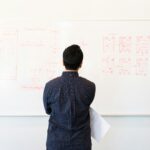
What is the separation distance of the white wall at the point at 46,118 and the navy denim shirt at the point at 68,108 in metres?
0.83

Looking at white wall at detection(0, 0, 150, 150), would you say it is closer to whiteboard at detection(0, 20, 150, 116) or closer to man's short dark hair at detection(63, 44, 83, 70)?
whiteboard at detection(0, 20, 150, 116)

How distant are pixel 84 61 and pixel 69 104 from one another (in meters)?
0.89

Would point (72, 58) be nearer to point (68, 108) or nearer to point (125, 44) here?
point (68, 108)

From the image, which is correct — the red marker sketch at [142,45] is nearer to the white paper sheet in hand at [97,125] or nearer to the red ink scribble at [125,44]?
the red ink scribble at [125,44]

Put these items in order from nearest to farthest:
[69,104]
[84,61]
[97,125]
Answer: [69,104] → [97,125] → [84,61]

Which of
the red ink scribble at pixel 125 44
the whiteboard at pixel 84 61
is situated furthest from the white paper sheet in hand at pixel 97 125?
the red ink scribble at pixel 125 44

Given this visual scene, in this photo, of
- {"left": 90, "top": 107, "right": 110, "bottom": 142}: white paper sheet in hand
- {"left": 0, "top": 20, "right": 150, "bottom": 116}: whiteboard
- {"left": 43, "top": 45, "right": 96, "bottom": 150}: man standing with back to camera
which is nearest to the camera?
{"left": 43, "top": 45, "right": 96, "bottom": 150}: man standing with back to camera

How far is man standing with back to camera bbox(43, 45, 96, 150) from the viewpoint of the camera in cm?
165

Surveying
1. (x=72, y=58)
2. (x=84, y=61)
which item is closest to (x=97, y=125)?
(x=72, y=58)

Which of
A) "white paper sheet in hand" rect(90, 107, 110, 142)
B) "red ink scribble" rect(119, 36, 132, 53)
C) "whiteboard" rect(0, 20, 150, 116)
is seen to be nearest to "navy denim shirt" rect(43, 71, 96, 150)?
"white paper sheet in hand" rect(90, 107, 110, 142)

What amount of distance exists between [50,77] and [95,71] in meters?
0.46

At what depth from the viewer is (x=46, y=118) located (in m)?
2.50

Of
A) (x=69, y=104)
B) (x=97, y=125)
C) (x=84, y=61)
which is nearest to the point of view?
(x=69, y=104)

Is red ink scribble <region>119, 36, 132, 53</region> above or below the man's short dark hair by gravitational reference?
above
